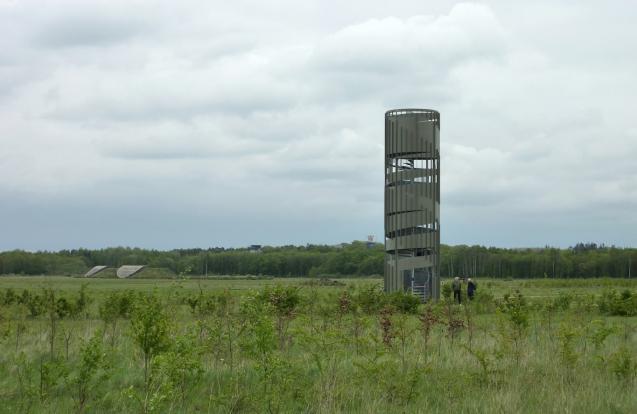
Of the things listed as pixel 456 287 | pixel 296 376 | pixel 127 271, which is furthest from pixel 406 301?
pixel 127 271

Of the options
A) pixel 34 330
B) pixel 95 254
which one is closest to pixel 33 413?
pixel 34 330

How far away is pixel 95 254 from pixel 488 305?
112 metres

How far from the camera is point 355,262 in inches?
3866

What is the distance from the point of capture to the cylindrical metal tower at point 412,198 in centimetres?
2584

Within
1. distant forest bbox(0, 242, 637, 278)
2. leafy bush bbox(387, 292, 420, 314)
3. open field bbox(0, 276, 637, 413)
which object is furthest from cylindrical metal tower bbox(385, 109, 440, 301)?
distant forest bbox(0, 242, 637, 278)

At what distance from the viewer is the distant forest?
8894 cm

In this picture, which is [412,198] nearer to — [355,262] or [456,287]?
[456,287]

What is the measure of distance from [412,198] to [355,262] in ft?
239

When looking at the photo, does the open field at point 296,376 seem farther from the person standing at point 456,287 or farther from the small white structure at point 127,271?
the small white structure at point 127,271

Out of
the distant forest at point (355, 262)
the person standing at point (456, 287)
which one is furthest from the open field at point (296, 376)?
the distant forest at point (355, 262)

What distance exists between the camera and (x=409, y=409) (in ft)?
25.8

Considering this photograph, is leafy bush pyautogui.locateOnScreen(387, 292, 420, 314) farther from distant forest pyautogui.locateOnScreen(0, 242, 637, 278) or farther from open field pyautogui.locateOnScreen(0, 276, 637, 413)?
distant forest pyautogui.locateOnScreen(0, 242, 637, 278)

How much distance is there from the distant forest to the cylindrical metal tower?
55.0m

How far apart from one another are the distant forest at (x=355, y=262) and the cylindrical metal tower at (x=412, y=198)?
180 ft
